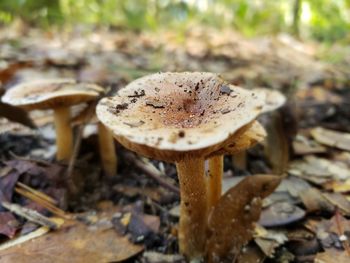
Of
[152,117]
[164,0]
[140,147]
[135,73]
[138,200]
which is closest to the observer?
[140,147]

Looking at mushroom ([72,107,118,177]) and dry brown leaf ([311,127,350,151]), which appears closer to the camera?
mushroom ([72,107,118,177])

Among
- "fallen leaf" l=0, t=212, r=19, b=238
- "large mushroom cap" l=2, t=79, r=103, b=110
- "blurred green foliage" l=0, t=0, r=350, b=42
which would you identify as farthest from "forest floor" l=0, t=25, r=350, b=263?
"blurred green foliage" l=0, t=0, r=350, b=42

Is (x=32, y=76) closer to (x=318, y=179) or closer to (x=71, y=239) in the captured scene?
(x=71, y=239)

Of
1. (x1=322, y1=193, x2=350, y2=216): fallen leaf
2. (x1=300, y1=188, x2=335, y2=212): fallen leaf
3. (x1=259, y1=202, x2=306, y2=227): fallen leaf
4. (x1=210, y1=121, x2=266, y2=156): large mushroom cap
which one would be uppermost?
(x1=210, y1=121, x2=266, y2=156): large mushroom cap

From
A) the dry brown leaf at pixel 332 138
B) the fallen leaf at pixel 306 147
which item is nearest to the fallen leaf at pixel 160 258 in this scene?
the fallen leaf at pixel 306 147

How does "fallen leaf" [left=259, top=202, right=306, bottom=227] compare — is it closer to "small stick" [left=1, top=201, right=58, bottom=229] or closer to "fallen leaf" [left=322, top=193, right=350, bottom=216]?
"fallen leaf" [left=322, top=193, right=350, bottom=216]

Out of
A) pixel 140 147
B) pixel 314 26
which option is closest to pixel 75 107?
pixel 140 147

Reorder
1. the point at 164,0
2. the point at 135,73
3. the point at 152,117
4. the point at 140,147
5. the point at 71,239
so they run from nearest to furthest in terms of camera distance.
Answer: the point at 140,147, the point at 152,117, the point at 71,239, the point at 135,73, the point at 164,0
